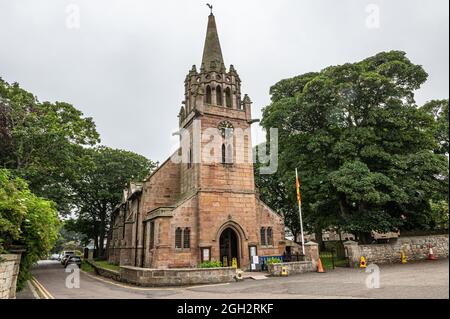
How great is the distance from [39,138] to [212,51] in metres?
16.2

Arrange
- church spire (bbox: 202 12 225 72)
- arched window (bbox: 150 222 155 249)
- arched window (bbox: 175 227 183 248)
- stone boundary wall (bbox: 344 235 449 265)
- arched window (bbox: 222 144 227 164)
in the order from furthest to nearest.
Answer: church spire (bbox: 202 12 225 72) → arched window (bbox: 222 144 227 164) → arched window (bbox: 150 222 155 249) → arched window (bbox: 175 227 183 248) → stone boundary wall (bbox: 344 235 449 265)

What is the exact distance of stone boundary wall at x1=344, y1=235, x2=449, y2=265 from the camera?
21.0m

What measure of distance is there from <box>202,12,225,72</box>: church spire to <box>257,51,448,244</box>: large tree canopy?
6467 mm

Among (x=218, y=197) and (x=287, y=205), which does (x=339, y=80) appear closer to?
(x=218, y=197)

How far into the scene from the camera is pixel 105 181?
44.9 m

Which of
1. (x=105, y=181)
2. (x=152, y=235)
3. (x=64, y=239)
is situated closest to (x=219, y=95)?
(x=152, y=235)

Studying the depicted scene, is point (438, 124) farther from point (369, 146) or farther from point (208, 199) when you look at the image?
point (208, 199)

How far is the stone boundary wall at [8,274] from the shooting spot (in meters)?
9.33

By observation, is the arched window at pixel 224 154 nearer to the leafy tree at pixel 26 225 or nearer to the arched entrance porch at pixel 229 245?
the arched entrance porch at pixel 229 245

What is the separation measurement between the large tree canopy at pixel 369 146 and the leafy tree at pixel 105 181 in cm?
2794

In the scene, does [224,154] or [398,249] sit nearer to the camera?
→ [398,249]

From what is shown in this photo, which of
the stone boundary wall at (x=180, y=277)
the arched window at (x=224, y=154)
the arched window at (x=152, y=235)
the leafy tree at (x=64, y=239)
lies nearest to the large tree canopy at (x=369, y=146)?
the arched window at (x=224, y=154)

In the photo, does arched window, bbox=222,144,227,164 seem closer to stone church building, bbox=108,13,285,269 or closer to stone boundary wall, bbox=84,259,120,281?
stone church building, bbox=108,13,285,269

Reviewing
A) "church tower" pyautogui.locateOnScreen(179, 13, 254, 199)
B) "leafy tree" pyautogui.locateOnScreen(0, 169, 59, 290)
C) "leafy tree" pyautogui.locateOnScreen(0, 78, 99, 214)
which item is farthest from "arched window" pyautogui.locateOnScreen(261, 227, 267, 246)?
"leafy tree" pyautogui.locateOnScreen(0, 78, 99, 214)
